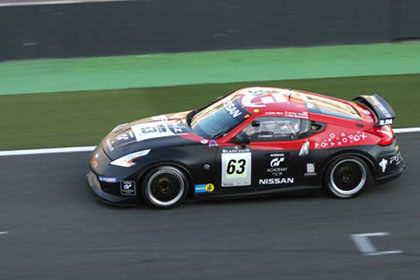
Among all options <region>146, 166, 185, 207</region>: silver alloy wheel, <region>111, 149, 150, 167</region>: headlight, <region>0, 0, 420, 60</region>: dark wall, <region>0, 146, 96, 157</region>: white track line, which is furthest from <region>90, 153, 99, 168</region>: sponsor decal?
<region>0, 0, 420, 60</region>: dark wall

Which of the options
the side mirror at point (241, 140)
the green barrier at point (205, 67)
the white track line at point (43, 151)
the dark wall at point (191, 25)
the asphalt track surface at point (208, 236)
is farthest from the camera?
the dark wall at point (191, 25)

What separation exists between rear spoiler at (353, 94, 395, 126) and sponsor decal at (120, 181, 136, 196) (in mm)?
3450

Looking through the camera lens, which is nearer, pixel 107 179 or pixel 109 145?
pixel 107 179

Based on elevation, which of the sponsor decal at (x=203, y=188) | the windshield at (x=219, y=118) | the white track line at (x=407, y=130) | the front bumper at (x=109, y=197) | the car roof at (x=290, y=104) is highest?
the car roof at (x=290, y=104)

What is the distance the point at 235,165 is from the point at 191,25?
7277 mm

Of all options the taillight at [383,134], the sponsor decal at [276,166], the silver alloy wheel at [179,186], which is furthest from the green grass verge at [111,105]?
→ the sponsor decal at [276,166]

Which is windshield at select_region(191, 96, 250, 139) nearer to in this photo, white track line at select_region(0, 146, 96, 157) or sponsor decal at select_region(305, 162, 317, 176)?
sponsor decal at select_region(305, 162, 317, 176)

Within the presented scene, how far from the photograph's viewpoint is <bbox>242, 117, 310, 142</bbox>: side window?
8.75 m

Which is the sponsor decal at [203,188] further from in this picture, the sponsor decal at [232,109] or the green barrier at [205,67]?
the green barrier at [205,67]

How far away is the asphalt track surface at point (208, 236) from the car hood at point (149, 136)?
0.79 m

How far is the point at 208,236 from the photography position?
8.12m

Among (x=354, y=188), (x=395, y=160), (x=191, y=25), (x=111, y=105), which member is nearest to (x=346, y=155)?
(x=354, y=188)

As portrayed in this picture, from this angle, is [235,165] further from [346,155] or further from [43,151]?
[43,151]

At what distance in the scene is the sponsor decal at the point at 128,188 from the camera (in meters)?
8.60
